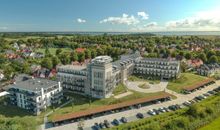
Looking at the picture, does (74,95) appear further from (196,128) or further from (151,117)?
(196,128)

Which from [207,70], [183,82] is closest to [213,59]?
[207,70]

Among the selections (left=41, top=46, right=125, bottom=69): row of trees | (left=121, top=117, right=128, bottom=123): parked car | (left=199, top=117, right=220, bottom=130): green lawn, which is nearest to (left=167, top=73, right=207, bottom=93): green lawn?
(left=199, top=117, right=220, bottom=130): green lawn

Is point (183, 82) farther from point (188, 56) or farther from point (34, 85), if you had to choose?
point (34, 85)

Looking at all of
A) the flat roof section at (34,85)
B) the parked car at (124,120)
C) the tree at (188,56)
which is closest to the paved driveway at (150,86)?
the parked car at (124,120)

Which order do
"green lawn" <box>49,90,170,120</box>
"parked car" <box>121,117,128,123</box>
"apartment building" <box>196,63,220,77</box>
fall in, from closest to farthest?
"parked car" <box>121,117,128,123</box>, "green lawn" <box>49,90,170,120</box>, "apartment building" <box>196,63,220,77</box>

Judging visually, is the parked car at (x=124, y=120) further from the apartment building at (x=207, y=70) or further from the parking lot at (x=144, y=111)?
the apartment building at (x=207, y=70)

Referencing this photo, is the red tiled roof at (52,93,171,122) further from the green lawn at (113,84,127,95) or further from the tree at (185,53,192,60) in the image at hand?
the tree at (185,53,192,60)

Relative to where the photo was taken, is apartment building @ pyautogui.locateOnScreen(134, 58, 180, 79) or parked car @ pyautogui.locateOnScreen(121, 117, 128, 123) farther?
apartment building @ pyautogui.locateOnScreen(134, 58, 180, 79)
